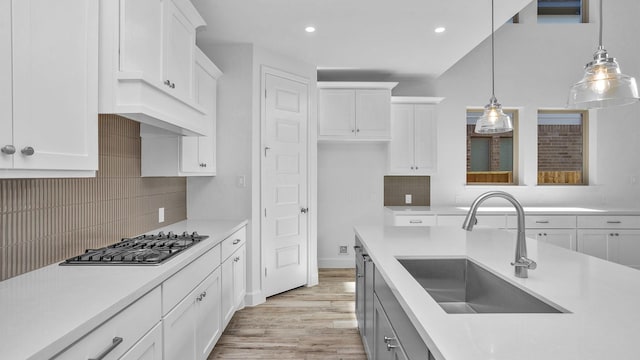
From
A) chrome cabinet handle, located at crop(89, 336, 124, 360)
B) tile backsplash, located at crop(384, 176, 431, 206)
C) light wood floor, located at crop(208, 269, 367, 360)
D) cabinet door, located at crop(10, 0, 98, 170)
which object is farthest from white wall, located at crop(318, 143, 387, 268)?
chrome cabinet handle, located at crop(89, 336, 124, 360)

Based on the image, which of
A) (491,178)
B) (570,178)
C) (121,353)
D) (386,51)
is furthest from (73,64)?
(570,178)

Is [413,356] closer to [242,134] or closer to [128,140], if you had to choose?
[128,140]

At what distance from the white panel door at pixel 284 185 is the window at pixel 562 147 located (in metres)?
3.43

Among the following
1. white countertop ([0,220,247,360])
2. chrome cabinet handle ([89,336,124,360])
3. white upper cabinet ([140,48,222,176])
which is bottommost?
chrome cabinet handle ([89,336,124,360])

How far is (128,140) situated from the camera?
7.86 feet

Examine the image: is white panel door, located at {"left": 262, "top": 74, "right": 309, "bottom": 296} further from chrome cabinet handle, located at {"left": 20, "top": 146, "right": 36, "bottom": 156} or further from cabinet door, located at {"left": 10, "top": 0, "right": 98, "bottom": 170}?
chrome cabinet handle, located at {"left": 20, "top": 146, "right": 36, "bottom": 156}

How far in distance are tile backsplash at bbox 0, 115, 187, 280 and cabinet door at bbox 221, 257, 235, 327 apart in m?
0.66

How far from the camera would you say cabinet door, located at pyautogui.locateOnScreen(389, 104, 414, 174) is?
15.0 ft

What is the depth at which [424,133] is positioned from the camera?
457 cm

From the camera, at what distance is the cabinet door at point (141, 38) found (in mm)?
1567

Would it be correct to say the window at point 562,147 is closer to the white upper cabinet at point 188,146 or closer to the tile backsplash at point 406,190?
the tile backsplash at point 406,190

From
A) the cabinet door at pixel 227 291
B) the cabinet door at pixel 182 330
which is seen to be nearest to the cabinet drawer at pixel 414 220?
the cabinet door at pixel 227 291

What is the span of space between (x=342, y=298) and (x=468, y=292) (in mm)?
2070

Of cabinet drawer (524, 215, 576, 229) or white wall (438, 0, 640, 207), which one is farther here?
white wall (438, 0, 640, 207)
